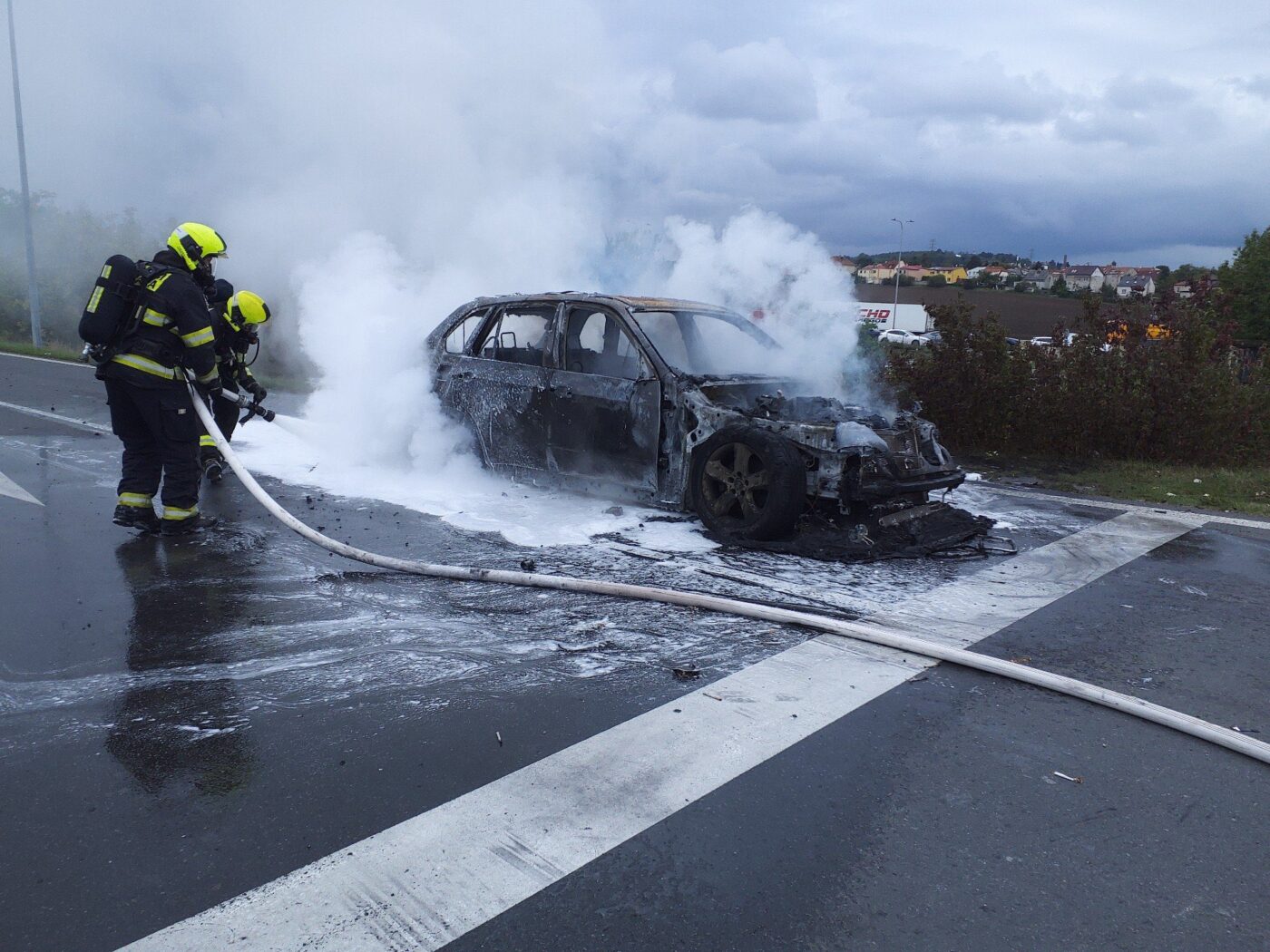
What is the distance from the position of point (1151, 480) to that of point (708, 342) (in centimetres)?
509

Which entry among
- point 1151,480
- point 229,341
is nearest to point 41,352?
point 229,341

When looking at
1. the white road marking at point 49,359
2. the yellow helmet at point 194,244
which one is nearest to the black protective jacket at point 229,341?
the yellow helmet at point 194,244

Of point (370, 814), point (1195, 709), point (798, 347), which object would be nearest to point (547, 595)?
point (370, 814)

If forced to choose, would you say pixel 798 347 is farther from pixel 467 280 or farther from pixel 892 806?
pixel 892 806

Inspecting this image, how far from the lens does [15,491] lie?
23.8 ft

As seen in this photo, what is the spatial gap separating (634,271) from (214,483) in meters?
4.71

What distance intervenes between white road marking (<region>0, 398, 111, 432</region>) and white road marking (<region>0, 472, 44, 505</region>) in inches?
105

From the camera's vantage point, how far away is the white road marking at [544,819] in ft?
7.88

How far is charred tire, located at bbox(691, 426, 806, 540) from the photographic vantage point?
5.91 m

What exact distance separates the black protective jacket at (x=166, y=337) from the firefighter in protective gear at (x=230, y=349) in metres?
1.58

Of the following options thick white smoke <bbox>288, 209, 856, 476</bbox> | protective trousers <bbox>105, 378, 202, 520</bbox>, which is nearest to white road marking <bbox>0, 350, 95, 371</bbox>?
thick white smoke <bbox>288, 209, 856, 476</bbox>

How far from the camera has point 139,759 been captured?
128 inches

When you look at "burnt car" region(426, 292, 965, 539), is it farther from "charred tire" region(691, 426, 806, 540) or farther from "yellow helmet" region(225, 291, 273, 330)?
"yellow helmet" region(225, 291, 273, 330)

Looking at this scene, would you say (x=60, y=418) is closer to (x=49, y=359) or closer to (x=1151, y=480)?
(x=49, y=359)
